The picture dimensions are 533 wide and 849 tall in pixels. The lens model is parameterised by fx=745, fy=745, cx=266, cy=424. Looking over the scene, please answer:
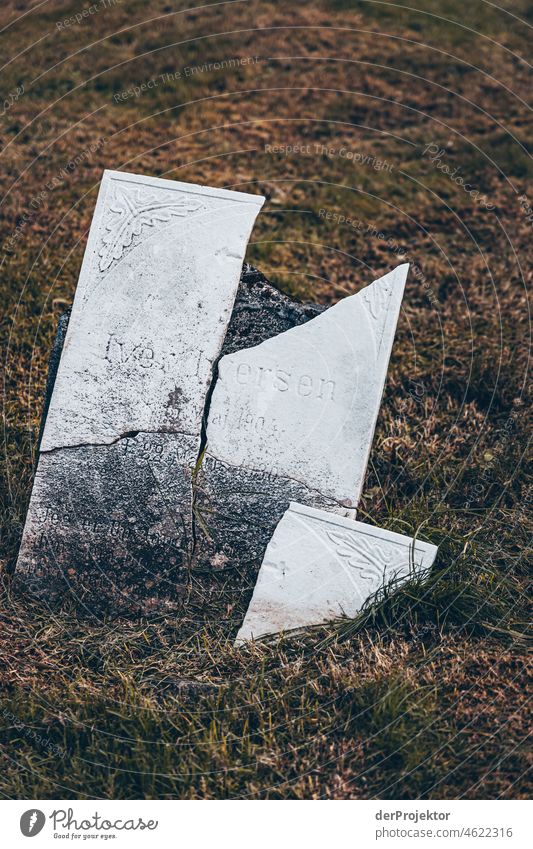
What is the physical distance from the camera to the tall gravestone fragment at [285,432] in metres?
2.67

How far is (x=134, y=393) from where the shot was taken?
8.82ft

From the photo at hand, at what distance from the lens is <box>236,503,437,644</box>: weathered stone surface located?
2.60 metres

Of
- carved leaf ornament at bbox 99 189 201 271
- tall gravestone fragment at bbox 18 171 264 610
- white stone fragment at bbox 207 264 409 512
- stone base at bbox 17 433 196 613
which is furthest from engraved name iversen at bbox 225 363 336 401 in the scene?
carved leaf ornament at bbox 99 189 201 271

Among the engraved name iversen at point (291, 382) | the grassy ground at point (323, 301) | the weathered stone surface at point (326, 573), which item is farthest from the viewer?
the engraved name iversen at point (291, 382)

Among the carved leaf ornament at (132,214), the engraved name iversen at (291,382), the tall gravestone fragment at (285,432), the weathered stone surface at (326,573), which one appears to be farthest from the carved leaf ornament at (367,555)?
the carved leaf ornament at (132,214)

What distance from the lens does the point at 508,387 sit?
326 cm

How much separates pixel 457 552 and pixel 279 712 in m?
0.85

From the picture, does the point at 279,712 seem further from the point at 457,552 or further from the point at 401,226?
the point at 401,226

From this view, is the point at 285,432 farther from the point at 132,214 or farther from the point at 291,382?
the point at 132,214

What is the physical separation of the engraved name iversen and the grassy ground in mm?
489

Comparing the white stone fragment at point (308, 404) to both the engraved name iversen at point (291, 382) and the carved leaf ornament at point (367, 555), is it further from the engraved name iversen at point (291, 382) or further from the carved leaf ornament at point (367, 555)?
the carved leaf ornament at point (367, 555)

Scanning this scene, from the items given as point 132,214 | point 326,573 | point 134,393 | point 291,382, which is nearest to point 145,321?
point 134,393

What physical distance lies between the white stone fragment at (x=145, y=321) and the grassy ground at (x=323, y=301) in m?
0.55

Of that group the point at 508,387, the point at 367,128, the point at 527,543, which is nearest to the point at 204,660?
the point at 527,543
